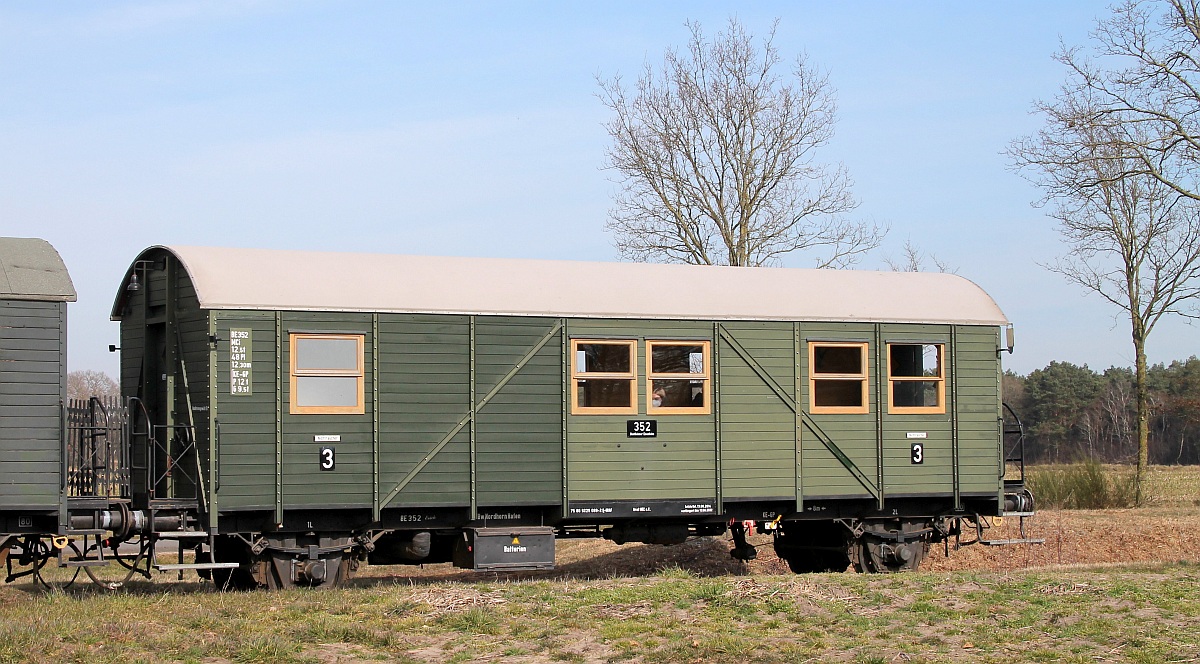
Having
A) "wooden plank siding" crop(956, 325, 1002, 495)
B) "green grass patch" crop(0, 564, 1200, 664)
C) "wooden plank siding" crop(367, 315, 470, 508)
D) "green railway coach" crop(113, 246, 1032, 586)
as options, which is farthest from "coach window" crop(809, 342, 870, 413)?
"wooden plank siding" crop(367, 315, 470, 508)

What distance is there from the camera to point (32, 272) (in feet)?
43.5

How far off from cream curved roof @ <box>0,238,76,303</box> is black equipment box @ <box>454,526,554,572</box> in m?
5.15

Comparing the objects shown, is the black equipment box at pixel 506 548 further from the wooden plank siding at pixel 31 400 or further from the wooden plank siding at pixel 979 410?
the wooden plank siding at pixel 979 410

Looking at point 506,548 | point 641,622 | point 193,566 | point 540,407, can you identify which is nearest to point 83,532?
point 193,566

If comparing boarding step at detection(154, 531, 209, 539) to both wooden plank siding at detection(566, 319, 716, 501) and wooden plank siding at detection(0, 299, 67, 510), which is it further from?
wooden plank siding at detection(566, 319, 716, 501)

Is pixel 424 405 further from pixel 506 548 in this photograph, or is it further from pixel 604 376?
A: pixel 604 376

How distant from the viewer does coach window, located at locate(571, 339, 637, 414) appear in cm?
1531

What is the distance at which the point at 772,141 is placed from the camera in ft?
103

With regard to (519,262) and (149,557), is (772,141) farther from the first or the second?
(149,557)

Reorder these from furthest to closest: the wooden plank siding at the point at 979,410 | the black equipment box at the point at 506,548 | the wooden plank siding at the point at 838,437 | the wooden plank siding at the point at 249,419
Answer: the wooden plank siding at the point at 979,410
the wooden plank siding at the point at 838,437
the black equipment box at the point at 506,548
the wooden plank siding at the point at 249,419

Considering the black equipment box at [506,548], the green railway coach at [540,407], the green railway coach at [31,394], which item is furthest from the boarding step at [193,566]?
the black equipment box at [506,548]

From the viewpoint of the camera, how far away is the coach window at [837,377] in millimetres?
16266

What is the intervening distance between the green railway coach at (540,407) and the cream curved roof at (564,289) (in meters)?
0.03

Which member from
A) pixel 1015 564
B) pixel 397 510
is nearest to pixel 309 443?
pixel 397 510
